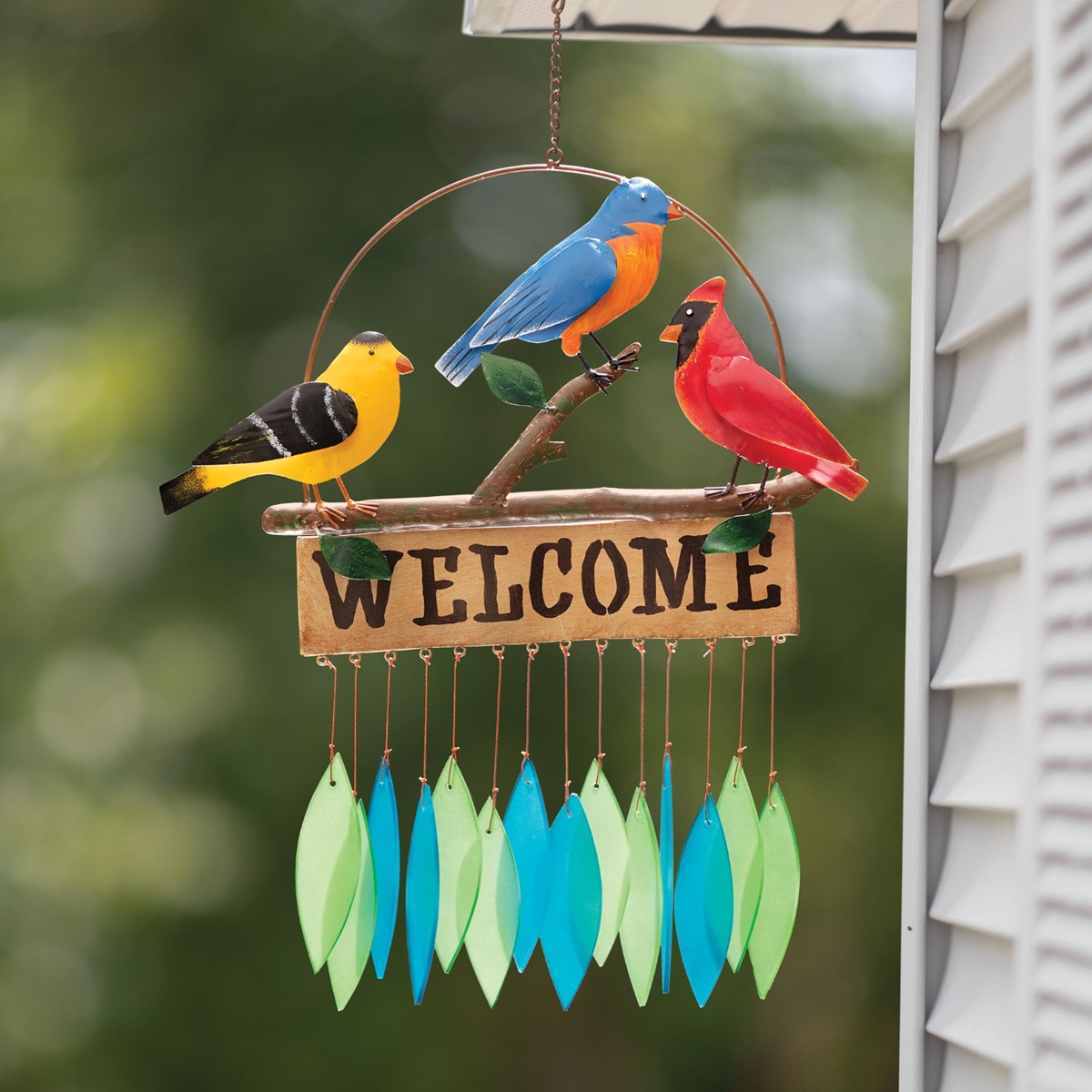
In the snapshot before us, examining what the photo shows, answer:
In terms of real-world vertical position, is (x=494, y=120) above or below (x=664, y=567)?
above

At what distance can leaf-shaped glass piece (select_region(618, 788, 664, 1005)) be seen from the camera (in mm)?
1109

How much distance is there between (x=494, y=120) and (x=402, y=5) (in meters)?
0.32

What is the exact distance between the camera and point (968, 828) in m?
0.95

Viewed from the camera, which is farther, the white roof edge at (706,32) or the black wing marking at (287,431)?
the white roof edge at (706,32)

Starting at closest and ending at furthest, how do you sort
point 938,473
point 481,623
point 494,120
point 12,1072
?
point 938,473, point 481,623, point 12,1072, point 494,120

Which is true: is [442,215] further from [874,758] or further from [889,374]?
[874,758]

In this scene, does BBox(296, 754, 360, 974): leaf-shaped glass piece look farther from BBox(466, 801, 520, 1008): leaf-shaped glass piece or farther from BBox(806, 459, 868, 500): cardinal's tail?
BBox(806, 459, 868, 500): cardinal's tail

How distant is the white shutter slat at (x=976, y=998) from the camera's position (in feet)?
2.80

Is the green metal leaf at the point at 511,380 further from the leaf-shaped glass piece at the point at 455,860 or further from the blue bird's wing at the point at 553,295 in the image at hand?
the leaf-shaped glass piece at the point at 455,860

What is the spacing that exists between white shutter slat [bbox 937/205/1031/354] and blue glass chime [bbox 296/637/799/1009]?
1.49 ft

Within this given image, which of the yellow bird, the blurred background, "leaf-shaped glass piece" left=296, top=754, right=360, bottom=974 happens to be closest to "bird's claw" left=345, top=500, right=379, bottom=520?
the yellow bird

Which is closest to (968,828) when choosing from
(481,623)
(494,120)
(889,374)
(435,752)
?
(481,623)

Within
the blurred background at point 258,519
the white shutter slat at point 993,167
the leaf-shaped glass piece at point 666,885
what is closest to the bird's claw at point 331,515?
the leaf-shaped glass piece at point 666,885

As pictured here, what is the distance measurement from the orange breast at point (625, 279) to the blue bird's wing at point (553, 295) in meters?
0.01
